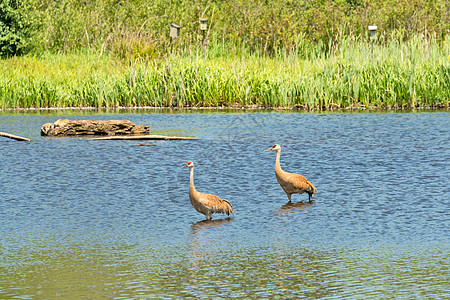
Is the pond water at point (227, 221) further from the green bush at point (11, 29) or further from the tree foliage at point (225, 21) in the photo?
the tree foliage at point (225, 21)

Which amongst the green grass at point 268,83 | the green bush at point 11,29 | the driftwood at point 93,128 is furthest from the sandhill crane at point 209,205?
the green bush at point 11,29

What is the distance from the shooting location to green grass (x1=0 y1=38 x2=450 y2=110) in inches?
1011

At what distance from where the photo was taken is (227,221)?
10.6 metres

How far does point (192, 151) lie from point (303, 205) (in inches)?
244

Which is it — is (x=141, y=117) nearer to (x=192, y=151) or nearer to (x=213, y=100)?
(x=213, y=100)

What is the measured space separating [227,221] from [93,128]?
10.2 metres

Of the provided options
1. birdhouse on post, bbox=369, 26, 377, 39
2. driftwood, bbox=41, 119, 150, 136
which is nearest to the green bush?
birdhouse on post, bbox=369, 26, 377, 39

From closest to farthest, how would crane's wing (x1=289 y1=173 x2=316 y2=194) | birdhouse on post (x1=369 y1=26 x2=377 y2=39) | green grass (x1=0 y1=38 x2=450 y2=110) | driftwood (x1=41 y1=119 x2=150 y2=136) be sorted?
crane's wing (x1=289 y1=173 x2=316 y2=194) < driftwood (x1=41 y1=119 x2=150 y2=136) < green grass (x1=0 y1=38 x2=450 y2=110) < birdhouse on post (x1=369 y1=26 x2=377 y2=39)

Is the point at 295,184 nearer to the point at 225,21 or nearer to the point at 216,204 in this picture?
the point at 216,204

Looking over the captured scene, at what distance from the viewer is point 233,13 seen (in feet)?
136

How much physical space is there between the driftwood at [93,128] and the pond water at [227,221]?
58cm

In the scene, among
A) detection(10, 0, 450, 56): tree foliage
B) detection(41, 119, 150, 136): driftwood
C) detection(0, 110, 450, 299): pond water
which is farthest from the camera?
detection(10, 0, 450, 56): tree foliage

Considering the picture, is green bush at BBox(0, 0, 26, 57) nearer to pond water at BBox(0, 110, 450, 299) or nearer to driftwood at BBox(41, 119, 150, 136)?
driftwood at BBox(41, 119, 150, 136)

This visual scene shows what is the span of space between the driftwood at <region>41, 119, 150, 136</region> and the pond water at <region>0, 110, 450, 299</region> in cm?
58
